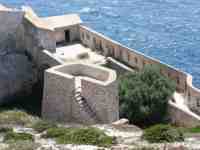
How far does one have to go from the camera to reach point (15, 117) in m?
34.1

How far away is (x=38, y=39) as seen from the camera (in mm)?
42438

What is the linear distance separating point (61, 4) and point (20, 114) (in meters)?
43.9

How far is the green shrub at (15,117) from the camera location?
31.9 meters

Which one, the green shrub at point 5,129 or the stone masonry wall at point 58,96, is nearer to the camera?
the green shrub at point 5,129

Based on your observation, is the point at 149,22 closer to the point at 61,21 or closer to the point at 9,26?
the point at 61,21

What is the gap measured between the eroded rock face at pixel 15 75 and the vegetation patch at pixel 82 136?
16.9 m

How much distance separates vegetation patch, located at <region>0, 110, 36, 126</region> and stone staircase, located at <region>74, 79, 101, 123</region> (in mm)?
2879

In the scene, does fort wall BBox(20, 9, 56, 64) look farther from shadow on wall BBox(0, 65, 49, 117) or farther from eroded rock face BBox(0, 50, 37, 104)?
shadow on wall BBox(0, 65, 49, 117)

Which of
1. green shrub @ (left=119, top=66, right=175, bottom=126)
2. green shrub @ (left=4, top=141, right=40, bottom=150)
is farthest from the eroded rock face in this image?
green shrub @ (left=4, top=141, right=40, bottom=150)

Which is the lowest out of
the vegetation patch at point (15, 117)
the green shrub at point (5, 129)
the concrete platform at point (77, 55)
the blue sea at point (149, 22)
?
the blue sea at point (149, 22)

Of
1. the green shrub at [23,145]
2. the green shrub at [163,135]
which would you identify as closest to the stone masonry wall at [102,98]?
the green shrub at [163,135]

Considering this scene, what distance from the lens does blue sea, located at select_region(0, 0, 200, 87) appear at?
60.5 metres

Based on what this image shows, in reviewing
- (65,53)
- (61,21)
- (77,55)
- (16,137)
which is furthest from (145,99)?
(16,137)

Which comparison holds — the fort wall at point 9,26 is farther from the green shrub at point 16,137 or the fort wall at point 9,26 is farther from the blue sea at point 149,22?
the green shrub at point 16,137
